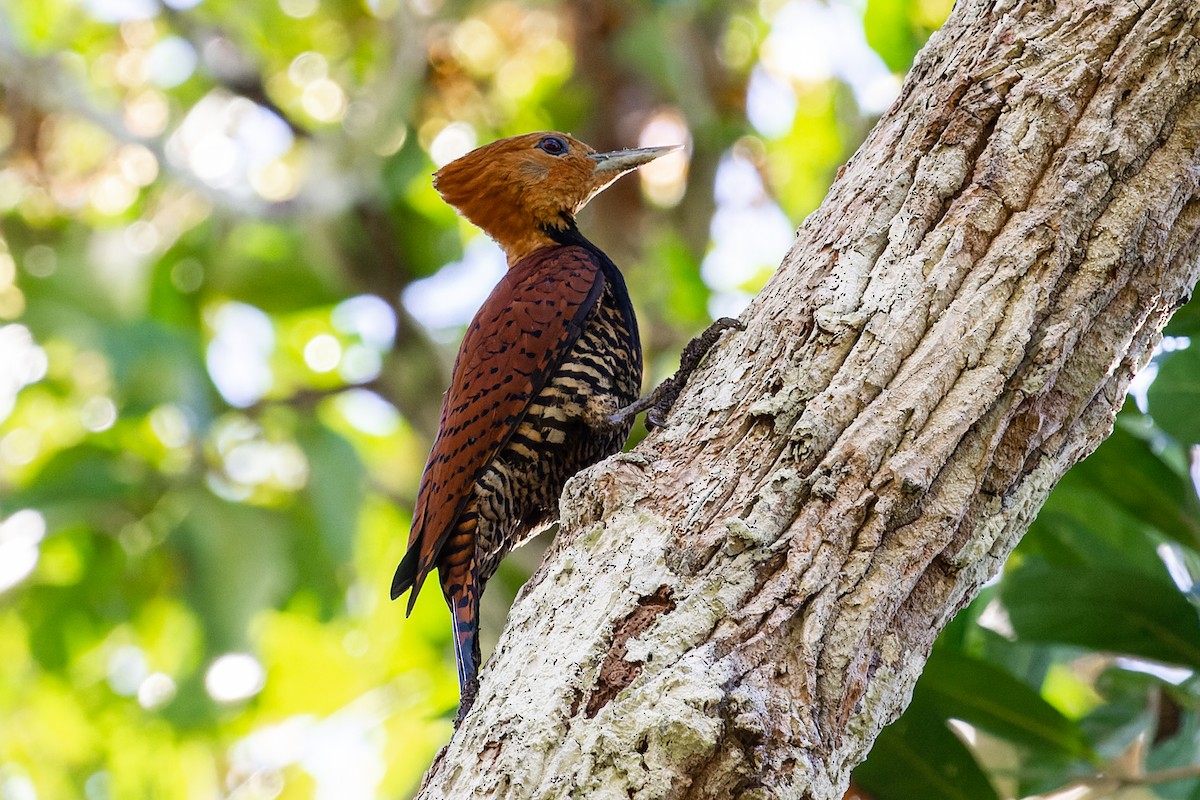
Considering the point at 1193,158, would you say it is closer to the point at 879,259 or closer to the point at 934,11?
the point at 879,259

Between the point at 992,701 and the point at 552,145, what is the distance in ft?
7.34

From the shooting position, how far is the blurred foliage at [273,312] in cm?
560

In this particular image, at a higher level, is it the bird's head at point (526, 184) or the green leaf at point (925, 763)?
the bird's head at point (526, 184)

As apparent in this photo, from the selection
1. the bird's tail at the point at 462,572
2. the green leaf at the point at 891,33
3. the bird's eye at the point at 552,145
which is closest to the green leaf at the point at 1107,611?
the bird's tail at the point at 462,572

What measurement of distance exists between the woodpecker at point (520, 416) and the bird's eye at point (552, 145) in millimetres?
564

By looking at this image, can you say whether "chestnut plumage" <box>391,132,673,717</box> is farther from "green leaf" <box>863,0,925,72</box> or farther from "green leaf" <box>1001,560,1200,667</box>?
"green leaf" <box>863,0,925,72</box>

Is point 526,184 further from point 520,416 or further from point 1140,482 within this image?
point 1140,482

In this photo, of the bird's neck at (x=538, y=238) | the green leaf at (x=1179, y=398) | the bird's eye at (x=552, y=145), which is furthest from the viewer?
the bird's eye at (x=552, y=145)

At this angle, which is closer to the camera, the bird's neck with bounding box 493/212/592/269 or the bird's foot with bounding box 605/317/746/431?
the bird's foot with bounding box 605/317/746/431

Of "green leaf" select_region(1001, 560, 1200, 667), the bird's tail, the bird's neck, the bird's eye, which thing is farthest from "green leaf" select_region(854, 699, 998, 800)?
the bird's eye

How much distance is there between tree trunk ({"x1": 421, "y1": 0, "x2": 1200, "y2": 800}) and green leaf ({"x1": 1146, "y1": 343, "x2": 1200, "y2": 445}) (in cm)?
77

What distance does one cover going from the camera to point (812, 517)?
1.90 metres

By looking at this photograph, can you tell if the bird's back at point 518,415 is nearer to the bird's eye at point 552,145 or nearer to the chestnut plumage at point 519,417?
the chestnut plumage at point 519,417

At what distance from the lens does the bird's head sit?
13.0 feet
